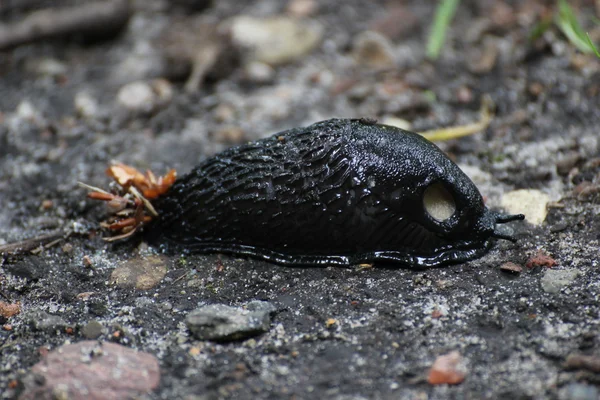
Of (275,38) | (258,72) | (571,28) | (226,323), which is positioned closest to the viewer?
(226,323)

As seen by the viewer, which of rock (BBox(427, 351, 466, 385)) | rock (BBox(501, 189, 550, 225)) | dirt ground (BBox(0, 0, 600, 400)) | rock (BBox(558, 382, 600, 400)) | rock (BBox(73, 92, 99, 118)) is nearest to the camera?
rock (BBox(558, 382, 600, 400))

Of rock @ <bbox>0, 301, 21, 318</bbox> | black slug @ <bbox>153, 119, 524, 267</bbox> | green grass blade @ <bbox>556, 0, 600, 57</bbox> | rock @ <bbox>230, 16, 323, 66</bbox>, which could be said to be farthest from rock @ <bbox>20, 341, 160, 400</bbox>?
green grass blade @ <bbox>556, 0, 600, 57</bbox>

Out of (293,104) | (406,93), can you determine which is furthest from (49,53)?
(406,93)

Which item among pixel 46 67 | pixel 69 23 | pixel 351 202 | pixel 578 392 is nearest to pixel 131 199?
pixel 351 202

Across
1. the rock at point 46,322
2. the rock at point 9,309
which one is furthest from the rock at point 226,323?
the rock at point 9,309

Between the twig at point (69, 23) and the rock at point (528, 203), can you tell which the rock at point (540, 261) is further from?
the twig at point (69, 23)

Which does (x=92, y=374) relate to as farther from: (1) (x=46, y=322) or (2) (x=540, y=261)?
(2) (x=540, y=261)

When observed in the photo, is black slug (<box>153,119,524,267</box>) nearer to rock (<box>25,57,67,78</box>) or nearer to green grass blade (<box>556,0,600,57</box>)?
green grass blade (<box>556,0,600,57</box>)
